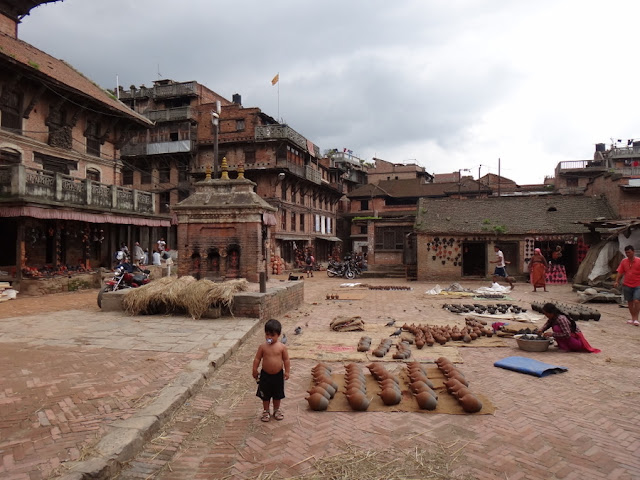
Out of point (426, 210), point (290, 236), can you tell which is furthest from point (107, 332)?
point (290, 236)

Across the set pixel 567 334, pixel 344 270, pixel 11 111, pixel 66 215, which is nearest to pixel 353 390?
pixel 567 334

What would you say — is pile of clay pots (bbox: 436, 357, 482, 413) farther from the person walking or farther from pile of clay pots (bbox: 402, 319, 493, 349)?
the person walking

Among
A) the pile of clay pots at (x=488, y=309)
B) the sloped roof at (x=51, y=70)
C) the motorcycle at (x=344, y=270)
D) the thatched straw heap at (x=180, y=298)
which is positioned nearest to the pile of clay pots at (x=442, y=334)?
the pile of clay pots at (x=488, y=309)

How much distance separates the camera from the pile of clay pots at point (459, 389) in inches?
186

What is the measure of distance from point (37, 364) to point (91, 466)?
3.52m

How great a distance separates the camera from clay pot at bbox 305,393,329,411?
482 centimetres

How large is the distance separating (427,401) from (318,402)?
1.22 m

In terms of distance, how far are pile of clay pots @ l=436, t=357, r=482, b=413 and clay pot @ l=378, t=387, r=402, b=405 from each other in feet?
2.31

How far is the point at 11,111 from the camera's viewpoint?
60.0ft

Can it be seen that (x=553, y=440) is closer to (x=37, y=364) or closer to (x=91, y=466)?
(x=91, y=466)

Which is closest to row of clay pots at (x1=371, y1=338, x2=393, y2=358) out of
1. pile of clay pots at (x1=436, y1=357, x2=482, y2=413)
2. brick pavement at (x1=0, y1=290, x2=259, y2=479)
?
pile of clay pots at (x1=436, y1=357, x2=482, y2=413)

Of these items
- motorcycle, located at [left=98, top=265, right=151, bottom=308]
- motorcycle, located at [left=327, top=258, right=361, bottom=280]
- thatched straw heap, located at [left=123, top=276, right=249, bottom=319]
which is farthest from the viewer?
motorcycle, located at [left=327, top=258, right=361, bottom=280]

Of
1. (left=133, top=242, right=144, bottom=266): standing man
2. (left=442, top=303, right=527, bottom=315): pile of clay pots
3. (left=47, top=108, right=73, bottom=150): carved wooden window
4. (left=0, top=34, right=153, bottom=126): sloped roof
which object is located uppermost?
(left=0, top=34, right=153, bottom=126): sloped roof

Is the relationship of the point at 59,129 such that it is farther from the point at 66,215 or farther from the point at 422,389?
the point at 422,389
